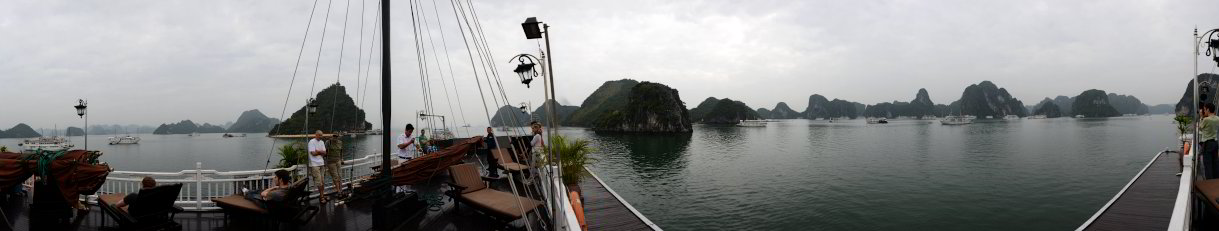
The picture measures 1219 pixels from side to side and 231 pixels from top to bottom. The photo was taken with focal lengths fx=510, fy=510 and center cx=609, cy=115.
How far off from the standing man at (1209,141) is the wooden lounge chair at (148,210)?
15909 millimetres

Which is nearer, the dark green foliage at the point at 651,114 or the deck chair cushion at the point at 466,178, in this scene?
the deck chair cushion at the point at 466,178

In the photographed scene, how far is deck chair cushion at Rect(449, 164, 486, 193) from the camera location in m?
7.91

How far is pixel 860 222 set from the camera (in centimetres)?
1583

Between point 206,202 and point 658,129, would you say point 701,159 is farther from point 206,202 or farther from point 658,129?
point 658,129

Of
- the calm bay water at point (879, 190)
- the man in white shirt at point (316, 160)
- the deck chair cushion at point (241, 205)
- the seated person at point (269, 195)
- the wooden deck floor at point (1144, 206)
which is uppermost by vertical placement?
the man in white shirt at point (316, 160)

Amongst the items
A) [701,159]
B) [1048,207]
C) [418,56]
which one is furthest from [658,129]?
[418,56]

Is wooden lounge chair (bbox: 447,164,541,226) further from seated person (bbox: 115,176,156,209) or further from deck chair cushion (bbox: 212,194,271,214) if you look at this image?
seated person (bbox: 115,176,156,209)

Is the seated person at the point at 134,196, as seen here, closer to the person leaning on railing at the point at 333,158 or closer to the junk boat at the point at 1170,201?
the person leaning on railing at the point at 333,158

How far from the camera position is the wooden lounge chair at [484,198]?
665 cm

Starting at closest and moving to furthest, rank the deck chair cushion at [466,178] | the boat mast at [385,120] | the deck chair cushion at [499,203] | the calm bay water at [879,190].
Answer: the boat mast at [385,120]
the deck chair cushion at [499,203]
the deck chair cushion at [466,178]
the calm bay water at [879,190]

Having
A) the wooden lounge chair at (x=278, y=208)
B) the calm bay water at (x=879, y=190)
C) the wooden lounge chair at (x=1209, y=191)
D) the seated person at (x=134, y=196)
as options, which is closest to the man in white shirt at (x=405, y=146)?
the wooden lounge chair at (x=278, y=208)

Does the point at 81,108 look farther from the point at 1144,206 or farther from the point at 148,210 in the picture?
the point at 1144,206

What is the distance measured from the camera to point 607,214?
1097cm

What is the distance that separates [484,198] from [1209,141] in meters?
13.0
